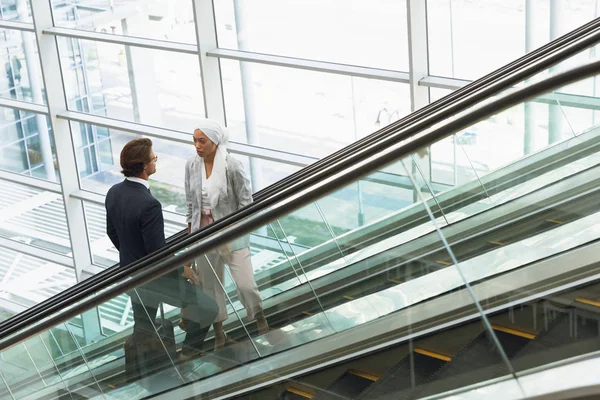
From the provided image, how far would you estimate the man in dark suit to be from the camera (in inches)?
165

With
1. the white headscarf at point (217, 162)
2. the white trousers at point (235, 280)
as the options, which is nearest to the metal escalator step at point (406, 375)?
the white trousers at point (235, 280)

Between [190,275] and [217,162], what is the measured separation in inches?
54.3

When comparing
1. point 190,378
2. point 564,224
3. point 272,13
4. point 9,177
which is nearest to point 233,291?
point 190,378

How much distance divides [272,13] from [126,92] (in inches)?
115

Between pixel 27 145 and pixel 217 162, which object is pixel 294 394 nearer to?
pixel 217 162

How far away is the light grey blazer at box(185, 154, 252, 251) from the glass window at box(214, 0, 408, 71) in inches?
168

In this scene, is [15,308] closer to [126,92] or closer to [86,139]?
[86,139]

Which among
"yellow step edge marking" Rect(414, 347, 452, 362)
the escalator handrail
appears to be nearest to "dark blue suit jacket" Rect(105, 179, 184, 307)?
the escalator handrail

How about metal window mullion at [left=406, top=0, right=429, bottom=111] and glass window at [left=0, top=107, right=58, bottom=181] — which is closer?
metal window mullion at [left=406, top=0, right=429, bottom=111]

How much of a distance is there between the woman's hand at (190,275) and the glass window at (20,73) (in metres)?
9.85

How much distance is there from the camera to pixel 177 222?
10.9 m

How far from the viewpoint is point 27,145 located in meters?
13.6

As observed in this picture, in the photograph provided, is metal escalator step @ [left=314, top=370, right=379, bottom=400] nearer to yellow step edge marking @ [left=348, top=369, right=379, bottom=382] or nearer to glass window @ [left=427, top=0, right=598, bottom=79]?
yellow step edge marking @ [left=348, top=369, right=379, bottom=382]

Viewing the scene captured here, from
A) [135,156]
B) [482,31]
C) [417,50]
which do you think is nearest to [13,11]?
[417,50]
